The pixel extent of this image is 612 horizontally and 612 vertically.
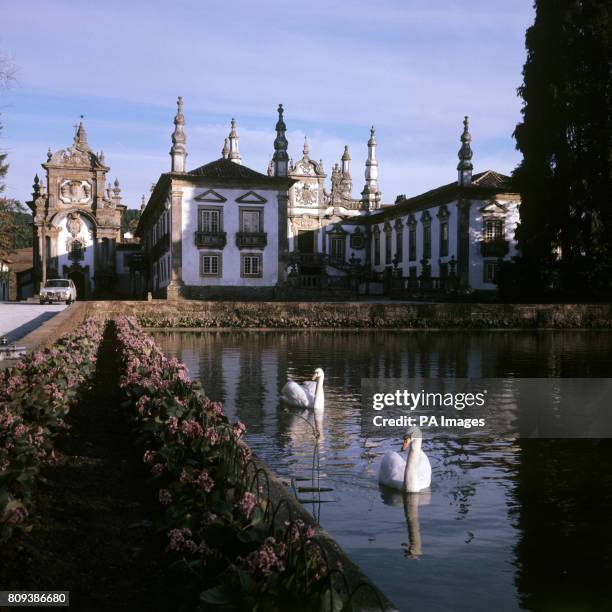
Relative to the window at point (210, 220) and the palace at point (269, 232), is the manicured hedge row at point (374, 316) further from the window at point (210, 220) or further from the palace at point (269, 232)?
the window at point (210, 220)

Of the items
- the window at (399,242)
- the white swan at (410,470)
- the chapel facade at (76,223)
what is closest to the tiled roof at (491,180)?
the window at (399,242)

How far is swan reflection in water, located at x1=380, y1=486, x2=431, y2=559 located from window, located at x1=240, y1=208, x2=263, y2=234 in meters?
39.3

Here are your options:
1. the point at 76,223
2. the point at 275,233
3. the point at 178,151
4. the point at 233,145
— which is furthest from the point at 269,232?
the point at 233,145

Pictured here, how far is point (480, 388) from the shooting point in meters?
15.1

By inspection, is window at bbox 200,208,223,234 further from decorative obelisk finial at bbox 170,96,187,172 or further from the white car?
the white car

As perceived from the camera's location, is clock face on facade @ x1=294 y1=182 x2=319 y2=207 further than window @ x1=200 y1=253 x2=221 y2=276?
Yes

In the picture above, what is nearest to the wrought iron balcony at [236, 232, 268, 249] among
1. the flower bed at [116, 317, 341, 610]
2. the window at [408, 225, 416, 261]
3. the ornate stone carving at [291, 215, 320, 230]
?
the window at [408, 225, 416, 261]

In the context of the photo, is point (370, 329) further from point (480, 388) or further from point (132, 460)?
point (132, 460)

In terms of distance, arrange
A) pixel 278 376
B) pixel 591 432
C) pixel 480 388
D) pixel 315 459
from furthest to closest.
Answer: pixel 278 376, pixel 480 388, pixel 591 432, pixel 315 459

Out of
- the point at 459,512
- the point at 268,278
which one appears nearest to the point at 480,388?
the point at 459,512

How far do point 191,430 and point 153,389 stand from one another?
183 centimetres

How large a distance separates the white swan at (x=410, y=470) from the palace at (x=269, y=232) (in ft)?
124

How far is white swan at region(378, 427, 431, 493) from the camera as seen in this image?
25.0 ft

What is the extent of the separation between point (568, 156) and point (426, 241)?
16.9 m
